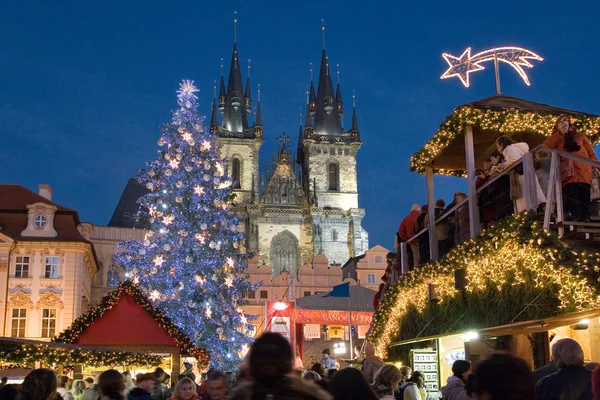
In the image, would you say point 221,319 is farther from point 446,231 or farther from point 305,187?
point 305,187

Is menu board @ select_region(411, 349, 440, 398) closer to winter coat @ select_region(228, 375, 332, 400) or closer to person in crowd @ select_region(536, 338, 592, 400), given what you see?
person in crowd @ select_region(536, 338, 592, 400)

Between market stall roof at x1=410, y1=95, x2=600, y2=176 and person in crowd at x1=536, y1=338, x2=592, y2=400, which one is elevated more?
market stall roof at x1=410, y1=95, x2=600, y2=176

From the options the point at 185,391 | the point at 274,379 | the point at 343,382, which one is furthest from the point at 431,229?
the point at 274,379

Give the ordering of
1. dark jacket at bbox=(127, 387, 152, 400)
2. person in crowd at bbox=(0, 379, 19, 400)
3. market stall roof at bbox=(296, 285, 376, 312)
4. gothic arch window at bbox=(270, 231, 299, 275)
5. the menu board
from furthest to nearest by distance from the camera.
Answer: gothic arch window at bbox=(270, 231, 299, 275)
market stall roof at bbox=(296, 285, 376, 312)
the menu board
dark jacket at bbox=(127, 387, 152, 400)
person in crowd at bbox=(0, 379, 19, 400)

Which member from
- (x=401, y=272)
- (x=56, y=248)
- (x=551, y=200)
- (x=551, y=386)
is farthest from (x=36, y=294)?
(x=551, y=386)

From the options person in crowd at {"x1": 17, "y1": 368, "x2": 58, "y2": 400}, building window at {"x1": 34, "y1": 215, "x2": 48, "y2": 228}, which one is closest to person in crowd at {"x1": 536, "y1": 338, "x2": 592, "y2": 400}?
person in crowd at {"x1": 17, "y1": 368, "x2": 58, "y2": 400}

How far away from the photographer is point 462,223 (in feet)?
38.5

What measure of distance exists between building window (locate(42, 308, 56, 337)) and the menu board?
28421 mm

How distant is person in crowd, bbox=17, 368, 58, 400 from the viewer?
5176mm

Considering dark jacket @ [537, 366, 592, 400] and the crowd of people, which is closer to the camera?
the crowd of people

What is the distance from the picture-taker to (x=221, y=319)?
2548 cm

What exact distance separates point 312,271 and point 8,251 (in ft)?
100

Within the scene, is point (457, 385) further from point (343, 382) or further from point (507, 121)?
point (507, 121)

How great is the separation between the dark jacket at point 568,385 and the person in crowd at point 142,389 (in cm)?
305
